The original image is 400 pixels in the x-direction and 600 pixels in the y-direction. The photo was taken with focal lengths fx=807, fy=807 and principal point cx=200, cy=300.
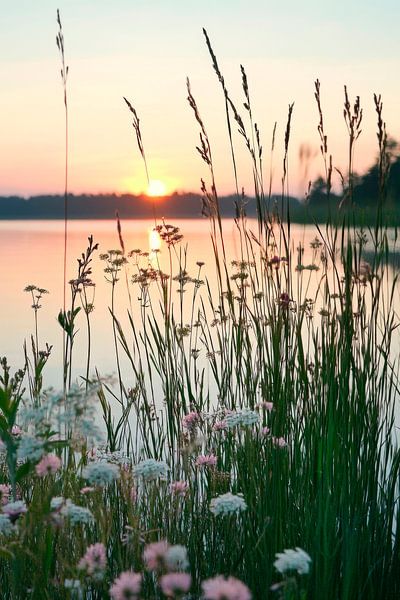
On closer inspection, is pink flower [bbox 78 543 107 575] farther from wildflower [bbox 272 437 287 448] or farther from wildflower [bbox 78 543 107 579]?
wildflower [bbox 272 437 287 448]

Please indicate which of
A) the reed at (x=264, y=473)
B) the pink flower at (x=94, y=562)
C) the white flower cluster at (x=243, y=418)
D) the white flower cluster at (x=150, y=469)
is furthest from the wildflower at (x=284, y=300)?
the pink flower at (x=94, y=562)

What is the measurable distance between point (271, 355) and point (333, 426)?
2.11 ft

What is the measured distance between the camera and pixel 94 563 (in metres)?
1.43

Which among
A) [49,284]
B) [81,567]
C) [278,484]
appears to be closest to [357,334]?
[278,484]

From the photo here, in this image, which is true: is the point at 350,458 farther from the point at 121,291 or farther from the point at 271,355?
the point at 121,291

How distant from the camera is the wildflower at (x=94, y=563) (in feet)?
4.64

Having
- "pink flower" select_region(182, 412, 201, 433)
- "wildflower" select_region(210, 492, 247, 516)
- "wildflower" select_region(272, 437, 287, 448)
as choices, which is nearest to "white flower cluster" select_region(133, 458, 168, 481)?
"wildflower" select_region(210, 492, 247, 516)

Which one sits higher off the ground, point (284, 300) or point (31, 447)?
point (284, 300)

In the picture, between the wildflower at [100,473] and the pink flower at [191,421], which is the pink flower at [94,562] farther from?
the pink flower at [191,421]

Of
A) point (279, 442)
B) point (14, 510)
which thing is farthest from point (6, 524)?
point (279, 442)

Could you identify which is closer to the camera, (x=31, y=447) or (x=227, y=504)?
(x=31, y=447)

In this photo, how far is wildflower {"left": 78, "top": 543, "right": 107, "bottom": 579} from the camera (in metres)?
1.42

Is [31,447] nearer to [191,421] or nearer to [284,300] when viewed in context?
[191,421]

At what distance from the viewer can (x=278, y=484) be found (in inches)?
84.6
